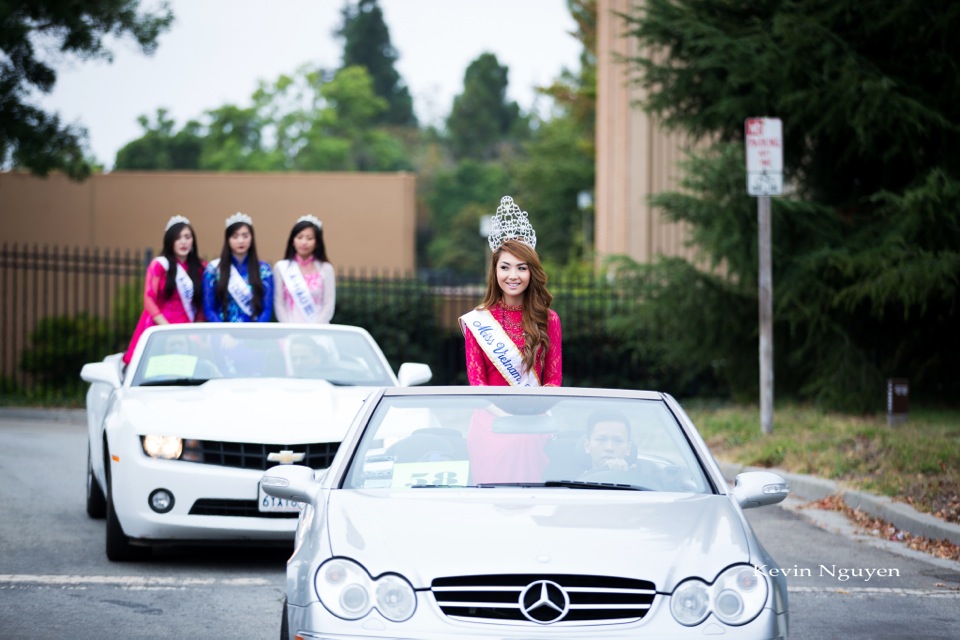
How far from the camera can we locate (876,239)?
46.0 feet

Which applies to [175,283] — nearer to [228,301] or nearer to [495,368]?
[228,301]

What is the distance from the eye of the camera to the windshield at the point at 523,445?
493 centimetres

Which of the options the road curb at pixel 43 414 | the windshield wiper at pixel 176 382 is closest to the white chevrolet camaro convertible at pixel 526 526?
the windshield wiper at pixel 176 382

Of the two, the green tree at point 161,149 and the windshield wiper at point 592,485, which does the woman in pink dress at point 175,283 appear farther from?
the green tree at point 161,149

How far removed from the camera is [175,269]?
412 inches

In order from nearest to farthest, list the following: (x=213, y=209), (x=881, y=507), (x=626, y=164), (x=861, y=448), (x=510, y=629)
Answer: (x=510, y=629) < (x=881, y=507) < (x=861, y=448) < (x=213, y=209) < (x=626, y=164)

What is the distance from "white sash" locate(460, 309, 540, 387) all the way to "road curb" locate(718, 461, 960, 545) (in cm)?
332

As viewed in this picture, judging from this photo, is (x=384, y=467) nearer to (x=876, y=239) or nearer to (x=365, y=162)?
(x=876, y=239)

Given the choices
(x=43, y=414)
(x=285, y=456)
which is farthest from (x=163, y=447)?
(x=43, y=414)

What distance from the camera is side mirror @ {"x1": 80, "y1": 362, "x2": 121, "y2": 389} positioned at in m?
8.30

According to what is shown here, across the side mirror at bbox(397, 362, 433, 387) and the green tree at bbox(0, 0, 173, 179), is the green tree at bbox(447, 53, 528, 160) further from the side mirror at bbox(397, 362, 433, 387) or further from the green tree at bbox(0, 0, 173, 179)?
the side mirror at bbox(397, 362, 433, 387)

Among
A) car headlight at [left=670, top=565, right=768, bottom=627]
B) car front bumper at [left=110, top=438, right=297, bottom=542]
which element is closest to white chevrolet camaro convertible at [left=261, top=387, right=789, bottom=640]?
car headlight at [left=670, top=565, right=768, bottom=627]

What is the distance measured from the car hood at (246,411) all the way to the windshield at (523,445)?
6.75 feet

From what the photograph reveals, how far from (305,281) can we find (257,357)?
75.4 inches
